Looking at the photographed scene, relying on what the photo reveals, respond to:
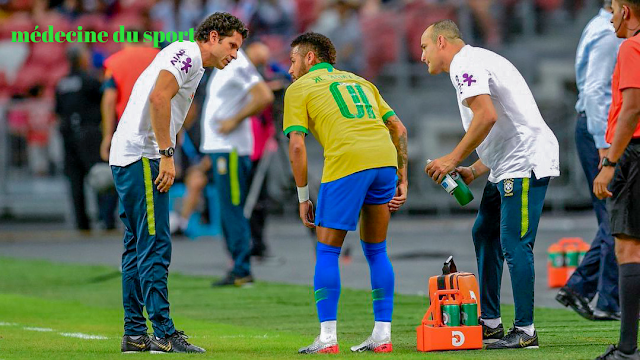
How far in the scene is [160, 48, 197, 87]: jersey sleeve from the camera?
277 inches

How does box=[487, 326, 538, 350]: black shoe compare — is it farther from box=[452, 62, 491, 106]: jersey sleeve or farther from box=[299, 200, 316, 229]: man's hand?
box=[452, 62, 491, 106]: jersey sleeve

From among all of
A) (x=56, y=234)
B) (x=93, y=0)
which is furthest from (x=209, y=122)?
(x=93, y=0)

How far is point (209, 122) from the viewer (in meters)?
11.9

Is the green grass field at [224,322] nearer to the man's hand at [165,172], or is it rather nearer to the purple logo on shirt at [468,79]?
the man's hand at [165,172]

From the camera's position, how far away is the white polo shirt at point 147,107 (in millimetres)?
7121

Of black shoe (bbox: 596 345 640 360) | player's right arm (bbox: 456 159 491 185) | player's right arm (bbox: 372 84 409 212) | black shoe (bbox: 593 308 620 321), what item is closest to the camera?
black shoe (bbox: 596 345 640 360)

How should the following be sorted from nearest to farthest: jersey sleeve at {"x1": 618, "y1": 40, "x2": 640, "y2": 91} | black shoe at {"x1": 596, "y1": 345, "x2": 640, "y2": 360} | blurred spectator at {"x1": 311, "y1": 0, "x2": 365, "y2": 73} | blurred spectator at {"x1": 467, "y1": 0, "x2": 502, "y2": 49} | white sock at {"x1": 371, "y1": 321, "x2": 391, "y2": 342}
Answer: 1. jersey sleeve at {"x1": 618, "y1": 40, "x2": 640, "y2": 91}
2. black shoe at {"x1": 596, "y1": 345, "x2": 640, "y2": 360}
3. white sock at {"x1": 371, "y1": 321, "x2": 391, "y2": 342}
4. blurred spectator at {"x1": 467, "y1": 0, "x2": 502, "y2": 49}
5. blurred spectator at {"x1": 311, "y1": 0, "x2": 365, "y2": 73}

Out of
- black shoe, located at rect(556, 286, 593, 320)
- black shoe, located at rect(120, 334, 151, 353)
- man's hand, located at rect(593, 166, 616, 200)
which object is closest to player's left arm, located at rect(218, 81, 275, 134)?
black shoe, located at rect(556, 286, 593, 320)

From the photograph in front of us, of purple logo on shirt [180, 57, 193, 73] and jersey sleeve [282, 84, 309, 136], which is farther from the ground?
purple logo on shirt [180, 57, 193, 73]

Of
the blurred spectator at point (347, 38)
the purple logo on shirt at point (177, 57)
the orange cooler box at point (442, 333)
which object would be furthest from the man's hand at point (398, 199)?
the blurred spectator at point (347, 38)

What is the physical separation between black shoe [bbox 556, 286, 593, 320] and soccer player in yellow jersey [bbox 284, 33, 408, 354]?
7.44 feet

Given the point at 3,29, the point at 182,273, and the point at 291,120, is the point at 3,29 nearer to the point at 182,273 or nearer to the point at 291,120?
the point at 182,273

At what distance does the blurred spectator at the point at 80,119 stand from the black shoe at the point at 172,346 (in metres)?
11.4

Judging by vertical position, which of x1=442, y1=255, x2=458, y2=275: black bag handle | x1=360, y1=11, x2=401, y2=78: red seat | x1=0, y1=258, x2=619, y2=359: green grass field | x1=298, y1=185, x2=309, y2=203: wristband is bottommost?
x1=0, y1=258, x2=619, y2=359: green grass field
